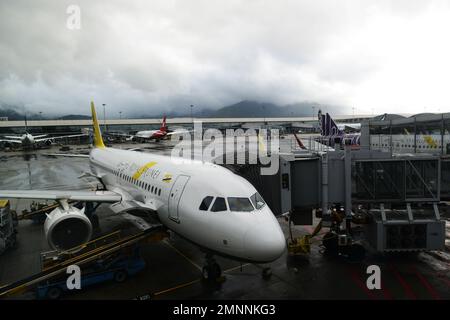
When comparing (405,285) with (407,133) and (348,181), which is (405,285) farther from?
(407,133)

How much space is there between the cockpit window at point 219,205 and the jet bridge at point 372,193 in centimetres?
431

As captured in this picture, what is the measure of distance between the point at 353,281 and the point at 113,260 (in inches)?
370

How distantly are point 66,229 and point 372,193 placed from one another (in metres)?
13.3

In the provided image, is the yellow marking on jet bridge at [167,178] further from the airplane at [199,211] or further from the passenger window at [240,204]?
the passenger window at [240,204]

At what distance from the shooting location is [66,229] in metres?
13.6

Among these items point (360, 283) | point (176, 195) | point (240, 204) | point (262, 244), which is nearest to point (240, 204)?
point (240, 204)

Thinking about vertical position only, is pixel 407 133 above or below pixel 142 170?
above

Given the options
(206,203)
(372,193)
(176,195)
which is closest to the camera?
(206,203)

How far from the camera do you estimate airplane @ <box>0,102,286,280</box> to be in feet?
31.1

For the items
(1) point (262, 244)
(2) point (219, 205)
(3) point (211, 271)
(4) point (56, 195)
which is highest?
(2) point (219, 205)

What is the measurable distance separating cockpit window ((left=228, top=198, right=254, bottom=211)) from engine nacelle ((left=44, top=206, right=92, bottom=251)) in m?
7.18
